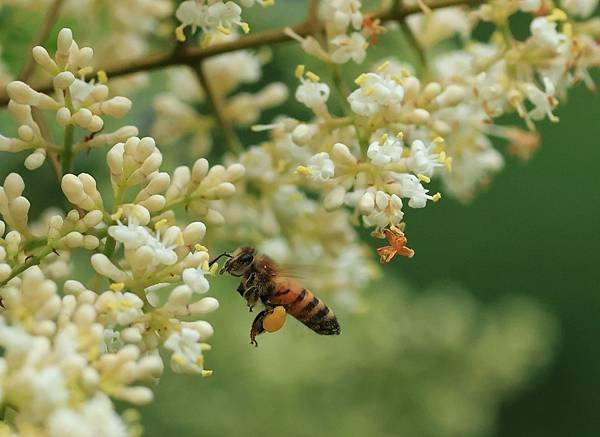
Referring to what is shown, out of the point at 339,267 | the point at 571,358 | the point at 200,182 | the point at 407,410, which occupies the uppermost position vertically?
the point at 200,182

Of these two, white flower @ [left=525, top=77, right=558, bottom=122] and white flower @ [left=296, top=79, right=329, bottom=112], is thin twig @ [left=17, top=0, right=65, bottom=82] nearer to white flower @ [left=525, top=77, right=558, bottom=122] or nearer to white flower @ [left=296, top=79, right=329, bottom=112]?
white flower @ [left=296, top=79, right=329, bottom=112]

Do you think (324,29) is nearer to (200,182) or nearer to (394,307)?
(200,182)

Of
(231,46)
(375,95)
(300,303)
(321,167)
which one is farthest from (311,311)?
(231,46)

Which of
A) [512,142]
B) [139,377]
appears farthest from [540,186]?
[139,377]

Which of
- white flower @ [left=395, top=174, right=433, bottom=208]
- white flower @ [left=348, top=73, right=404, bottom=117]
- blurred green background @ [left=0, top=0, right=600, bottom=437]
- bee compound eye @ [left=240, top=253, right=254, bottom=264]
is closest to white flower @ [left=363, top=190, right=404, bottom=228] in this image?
white flower @ [left=395, top=174, right=433, bottom=208]

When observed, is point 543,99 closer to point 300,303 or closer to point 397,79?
point 397,79

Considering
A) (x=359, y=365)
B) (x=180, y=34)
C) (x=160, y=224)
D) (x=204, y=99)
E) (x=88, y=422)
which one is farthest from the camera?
(x=359, y=365)
